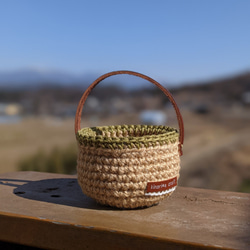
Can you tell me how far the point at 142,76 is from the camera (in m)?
1.04

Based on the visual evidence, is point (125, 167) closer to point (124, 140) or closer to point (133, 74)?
Result: point (124, 140)

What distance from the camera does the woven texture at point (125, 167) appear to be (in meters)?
0.93

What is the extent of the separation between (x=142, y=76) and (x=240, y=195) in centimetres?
53

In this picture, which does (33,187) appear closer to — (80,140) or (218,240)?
(80,140)

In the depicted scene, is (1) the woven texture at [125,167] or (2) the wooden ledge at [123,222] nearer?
(2) the wooden ledge at [123,222]

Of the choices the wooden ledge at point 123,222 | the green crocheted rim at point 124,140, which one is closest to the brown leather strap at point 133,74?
the green crocheted rim at point 124,140

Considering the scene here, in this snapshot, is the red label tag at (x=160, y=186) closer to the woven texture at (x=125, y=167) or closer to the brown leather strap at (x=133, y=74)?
the woven texture at (x=125, y=167)

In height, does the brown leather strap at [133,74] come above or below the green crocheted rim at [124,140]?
above

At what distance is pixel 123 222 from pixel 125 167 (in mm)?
148

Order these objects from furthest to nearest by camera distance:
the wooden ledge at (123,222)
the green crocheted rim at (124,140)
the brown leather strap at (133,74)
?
the brown leather strap at (133,74) < the green crocheted rim at (124,140) < the wooden ledge at (123,222)

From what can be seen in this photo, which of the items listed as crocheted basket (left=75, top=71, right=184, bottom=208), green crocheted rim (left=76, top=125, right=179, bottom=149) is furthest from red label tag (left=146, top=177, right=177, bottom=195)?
green crocheted rim (left=76, top=125, right=179, bottom=149)

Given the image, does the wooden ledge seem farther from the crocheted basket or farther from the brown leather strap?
the brown leather strap

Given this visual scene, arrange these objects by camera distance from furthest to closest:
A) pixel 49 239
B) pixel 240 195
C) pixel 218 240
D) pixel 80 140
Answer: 1. pixel 240 195
2. pixel 80 140
3. pixel 49 239
4. pixel 218 240

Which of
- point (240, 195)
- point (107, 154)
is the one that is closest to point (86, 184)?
point (107, 154)
